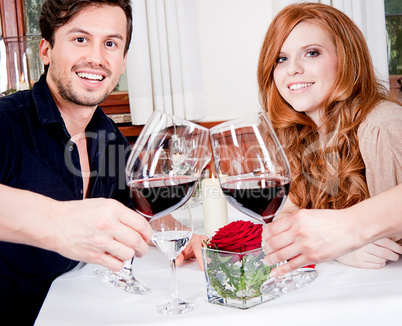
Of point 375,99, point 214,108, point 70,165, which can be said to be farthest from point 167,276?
point 214,108

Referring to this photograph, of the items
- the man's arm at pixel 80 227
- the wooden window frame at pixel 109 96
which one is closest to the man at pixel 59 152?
the man's arm at pixel 80 227

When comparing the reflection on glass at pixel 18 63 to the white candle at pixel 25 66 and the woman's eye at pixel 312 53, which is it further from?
the woman's eye at pixel 312 53

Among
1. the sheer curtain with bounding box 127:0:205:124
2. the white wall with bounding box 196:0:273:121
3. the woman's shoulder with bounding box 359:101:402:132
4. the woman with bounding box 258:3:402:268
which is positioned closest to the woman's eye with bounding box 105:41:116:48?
the woman with bounding box 258:3:402:268

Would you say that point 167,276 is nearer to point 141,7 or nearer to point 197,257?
point 197,257

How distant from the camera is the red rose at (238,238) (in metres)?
0.83

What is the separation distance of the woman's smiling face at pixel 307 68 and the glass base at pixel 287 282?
87 centimetres

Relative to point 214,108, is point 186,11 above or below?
above

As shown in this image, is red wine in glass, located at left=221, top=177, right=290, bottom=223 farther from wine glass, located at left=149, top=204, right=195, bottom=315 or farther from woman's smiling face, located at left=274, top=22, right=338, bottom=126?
woman's smiling face, located at left=274, top=22, right=338, bottom=126

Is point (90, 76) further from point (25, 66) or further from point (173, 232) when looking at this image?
point (25, 66)

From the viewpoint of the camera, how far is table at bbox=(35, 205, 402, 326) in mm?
766

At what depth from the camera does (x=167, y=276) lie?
1008 millimetres

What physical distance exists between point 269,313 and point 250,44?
2.56 m

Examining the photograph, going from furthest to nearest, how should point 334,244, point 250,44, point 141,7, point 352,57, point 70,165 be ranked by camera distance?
1. point 250,44
2. point 141,7
3. point 352,57
4. point 70,165
5. point 334,244

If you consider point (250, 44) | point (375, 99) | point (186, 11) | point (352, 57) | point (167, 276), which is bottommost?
point (167, 276)
